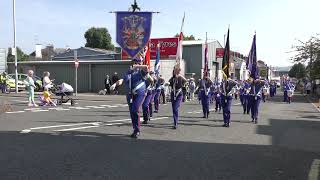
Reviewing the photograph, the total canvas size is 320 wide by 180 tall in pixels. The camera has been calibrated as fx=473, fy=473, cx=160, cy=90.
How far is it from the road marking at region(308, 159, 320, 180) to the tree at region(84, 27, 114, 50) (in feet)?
255

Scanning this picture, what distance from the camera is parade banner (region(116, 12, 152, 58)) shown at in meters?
16.4

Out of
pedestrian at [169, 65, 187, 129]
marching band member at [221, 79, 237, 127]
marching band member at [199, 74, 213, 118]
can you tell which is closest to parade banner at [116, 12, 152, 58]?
pedestrian at [169, 65, 187, 129]

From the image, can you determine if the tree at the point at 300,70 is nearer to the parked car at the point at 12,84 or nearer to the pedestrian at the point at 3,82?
the parked car at the point at 12,84

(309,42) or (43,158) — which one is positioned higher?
(309,42)

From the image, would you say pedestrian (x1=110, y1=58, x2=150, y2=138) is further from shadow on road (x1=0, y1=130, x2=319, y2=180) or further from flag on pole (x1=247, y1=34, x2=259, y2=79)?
flag on pole (x1=247, y1=34, x2=259, y2=79)

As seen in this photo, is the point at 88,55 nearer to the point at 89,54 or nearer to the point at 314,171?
the point at 89,54

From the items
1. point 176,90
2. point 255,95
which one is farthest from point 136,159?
point 255,95

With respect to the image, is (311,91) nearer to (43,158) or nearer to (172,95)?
(172,95)

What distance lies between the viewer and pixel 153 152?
9367 millimetres

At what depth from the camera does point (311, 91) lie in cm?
5559

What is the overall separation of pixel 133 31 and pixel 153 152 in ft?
26.2

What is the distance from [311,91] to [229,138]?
4638cm

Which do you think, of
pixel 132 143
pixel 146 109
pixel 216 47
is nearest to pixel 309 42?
pixel 216 47

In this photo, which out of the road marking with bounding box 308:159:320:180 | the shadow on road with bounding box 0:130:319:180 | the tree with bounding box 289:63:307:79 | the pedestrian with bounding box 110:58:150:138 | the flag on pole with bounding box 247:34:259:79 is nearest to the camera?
the shadow on road with bounding box 0:130:319:180
